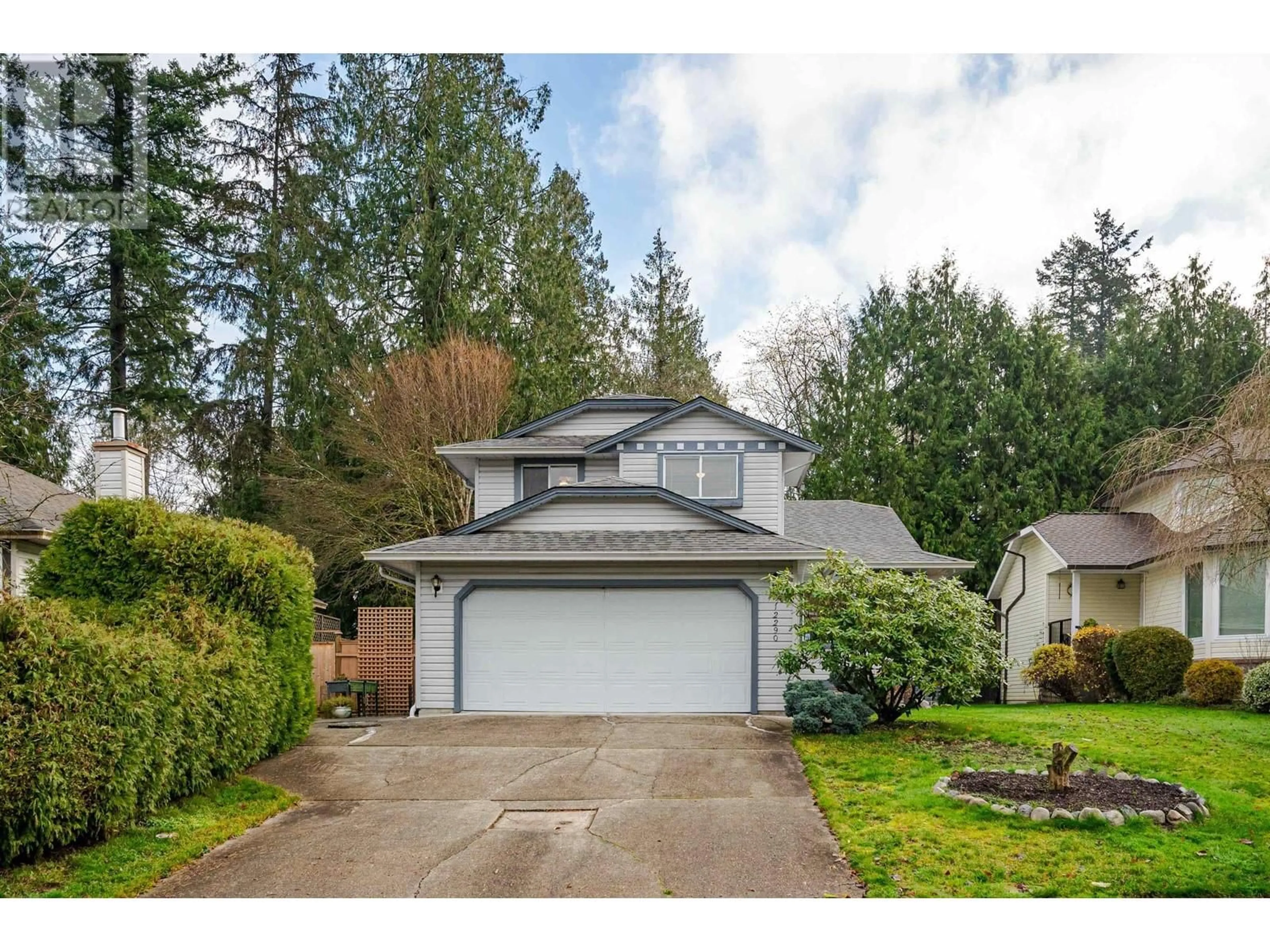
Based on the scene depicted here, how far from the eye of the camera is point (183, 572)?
1012 centimetres

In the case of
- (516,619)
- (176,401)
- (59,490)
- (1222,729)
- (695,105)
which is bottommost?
(1222,729)

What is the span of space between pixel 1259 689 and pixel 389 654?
50.5 feet

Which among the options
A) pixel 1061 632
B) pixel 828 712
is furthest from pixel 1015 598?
pixel 828 712

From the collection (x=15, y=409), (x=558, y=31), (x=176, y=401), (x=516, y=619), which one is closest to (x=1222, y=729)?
(x=516, y=619)

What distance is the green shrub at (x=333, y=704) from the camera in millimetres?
18062

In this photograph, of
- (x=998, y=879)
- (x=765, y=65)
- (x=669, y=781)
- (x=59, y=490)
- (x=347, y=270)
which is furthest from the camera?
(x=347, y=270)

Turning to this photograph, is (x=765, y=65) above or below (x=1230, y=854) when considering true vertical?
above

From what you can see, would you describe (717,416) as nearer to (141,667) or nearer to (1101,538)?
(1101,538)

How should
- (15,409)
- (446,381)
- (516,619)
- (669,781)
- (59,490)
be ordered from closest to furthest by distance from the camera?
(15,409) → (669,781) → (516,619) → (59,490) → (446,381)

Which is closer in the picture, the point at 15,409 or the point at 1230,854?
the point at 1230,854

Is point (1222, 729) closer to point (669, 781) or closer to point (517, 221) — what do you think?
point (669, 781)

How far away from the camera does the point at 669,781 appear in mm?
9281

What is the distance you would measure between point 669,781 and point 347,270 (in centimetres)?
2204

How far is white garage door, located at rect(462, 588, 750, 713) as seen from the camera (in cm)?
1477
